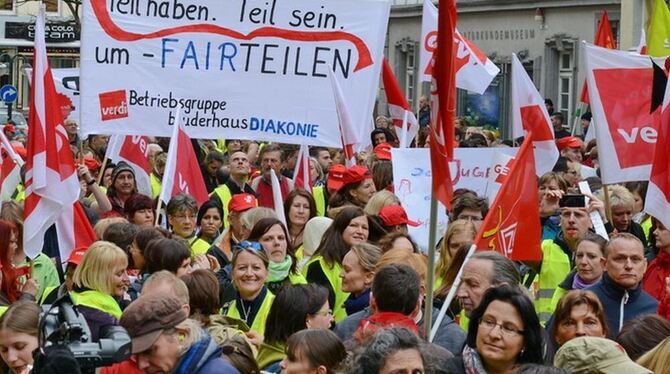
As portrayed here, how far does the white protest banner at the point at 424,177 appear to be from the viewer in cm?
1256

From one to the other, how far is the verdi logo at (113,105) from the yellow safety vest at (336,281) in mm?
3388

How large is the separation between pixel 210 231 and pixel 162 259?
270 centimetres

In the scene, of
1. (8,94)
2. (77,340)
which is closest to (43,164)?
(77,340)

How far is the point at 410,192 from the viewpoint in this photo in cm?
1301

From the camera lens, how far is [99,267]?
28.3 ft

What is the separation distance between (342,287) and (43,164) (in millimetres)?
2719

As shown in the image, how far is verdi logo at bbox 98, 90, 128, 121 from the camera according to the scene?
1341 centimetres

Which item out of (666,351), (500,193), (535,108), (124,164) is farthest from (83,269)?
(535,108)

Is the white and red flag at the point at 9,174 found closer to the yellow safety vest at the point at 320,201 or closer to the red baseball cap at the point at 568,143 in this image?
the yellow safety vest at the point at 320,201

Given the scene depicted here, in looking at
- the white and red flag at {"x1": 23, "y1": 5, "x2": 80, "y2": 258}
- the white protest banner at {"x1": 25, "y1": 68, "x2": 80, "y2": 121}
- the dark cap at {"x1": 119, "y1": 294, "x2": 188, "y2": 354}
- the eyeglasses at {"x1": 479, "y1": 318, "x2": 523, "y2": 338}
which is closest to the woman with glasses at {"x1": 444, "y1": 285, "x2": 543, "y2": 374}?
the eyeglasses at {"x1": 479, "y1": 318, "x2": 523, "y2": 338}

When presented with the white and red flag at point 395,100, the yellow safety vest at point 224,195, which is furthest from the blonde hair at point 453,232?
the white and red flag at point 395,100

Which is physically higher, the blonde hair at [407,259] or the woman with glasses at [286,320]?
the blonde hair at [407,259]

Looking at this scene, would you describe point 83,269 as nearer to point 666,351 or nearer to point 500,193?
point 500,193

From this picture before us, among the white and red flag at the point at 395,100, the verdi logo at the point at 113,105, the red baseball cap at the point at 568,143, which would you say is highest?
the white and red flag at the point at 395,100
